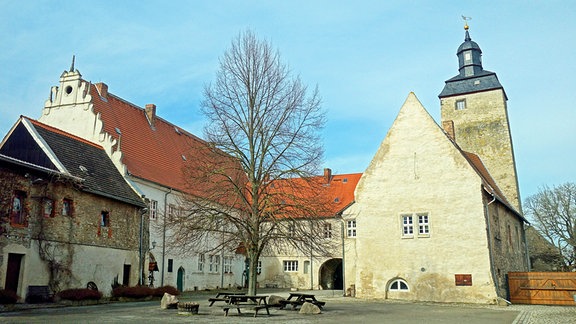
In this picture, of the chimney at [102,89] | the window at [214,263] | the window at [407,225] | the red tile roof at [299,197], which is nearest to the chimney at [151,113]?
the chimney at [102,89]

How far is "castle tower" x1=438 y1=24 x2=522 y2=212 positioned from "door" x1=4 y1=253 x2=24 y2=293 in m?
28.3

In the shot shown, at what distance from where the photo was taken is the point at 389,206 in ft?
84.0

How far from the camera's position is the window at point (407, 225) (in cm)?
2505

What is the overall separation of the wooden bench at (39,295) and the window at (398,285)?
15.9 meters

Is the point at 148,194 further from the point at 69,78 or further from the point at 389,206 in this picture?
the point at 389,206

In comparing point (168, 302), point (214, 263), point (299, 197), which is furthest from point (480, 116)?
point (168, 302)

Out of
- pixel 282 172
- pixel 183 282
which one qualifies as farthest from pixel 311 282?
pixel 282 172

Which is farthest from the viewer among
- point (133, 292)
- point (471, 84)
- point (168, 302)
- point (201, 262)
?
point (471, 84)

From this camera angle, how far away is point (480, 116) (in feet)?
128

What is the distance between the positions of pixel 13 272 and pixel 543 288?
78.5 feet

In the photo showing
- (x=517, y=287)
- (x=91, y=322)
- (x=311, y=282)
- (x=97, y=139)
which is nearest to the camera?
(x=91, y=322)

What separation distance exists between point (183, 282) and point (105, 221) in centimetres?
1056

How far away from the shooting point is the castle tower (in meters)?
36.2

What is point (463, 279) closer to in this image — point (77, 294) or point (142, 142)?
point (77, 294)
